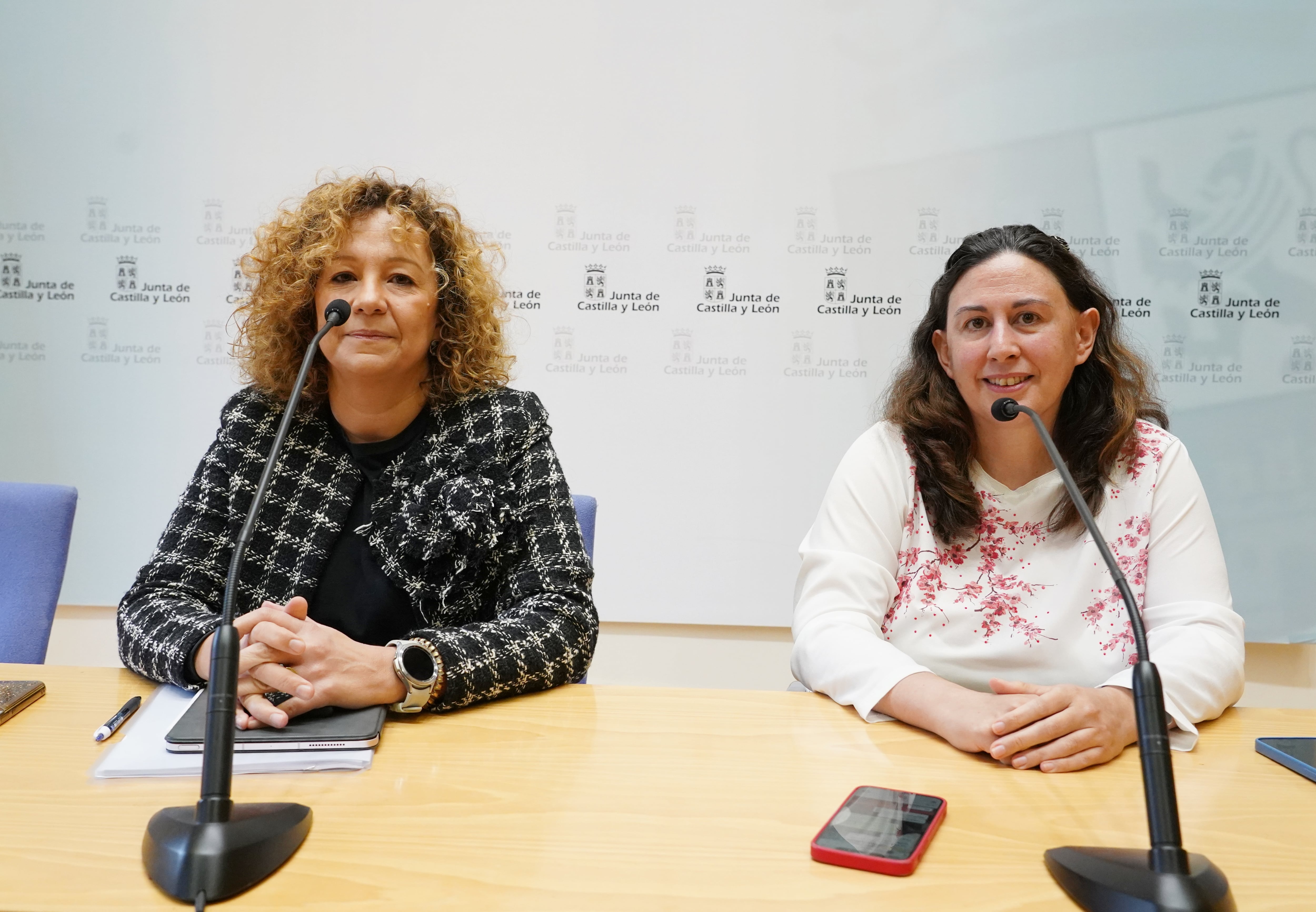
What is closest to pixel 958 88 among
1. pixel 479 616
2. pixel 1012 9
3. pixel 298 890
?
pixel 1012 9

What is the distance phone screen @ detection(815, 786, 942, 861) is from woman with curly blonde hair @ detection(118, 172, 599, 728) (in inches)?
18.8

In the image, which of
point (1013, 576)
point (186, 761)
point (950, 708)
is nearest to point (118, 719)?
point (186, 761)

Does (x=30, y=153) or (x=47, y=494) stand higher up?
(x=30, y=153)

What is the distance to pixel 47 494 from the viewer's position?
5.00 ft

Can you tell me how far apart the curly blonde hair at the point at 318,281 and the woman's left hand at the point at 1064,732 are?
38.5 inches

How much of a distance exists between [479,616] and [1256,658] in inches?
83.6

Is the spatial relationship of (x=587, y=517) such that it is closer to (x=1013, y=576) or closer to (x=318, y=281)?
(x=318, y=281)

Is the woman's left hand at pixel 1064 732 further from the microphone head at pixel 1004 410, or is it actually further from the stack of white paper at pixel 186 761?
the stack of white paper at pixel 186 761

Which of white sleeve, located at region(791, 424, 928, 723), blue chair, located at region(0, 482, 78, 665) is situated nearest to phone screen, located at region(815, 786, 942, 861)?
white sleeve, located at region(791, 424, 928, 723)

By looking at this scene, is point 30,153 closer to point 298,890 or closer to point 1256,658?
point 298,890

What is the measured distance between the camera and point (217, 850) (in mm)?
719

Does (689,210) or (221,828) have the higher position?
(689,210)

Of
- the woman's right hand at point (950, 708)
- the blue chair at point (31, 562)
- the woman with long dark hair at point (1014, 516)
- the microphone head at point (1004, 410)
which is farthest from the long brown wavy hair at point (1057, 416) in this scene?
the blue chair at point (31, 562)

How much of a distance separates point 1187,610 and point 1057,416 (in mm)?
397
